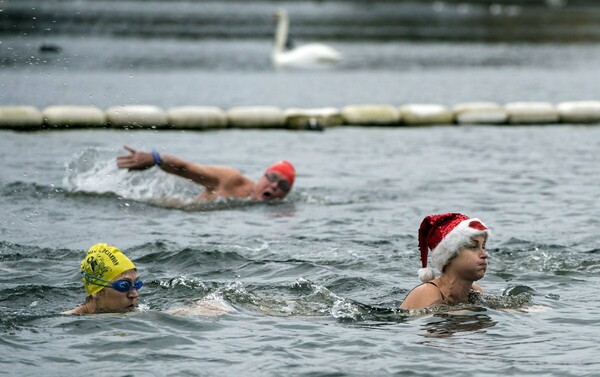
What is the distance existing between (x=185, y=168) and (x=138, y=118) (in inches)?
357

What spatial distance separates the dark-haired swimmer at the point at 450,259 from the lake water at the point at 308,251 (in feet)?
0.60

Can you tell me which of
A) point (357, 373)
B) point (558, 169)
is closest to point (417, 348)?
point (357, 373)

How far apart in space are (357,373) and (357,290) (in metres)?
2.67

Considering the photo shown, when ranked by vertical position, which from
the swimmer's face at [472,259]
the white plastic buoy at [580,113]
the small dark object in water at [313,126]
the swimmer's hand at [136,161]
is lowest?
the small dark object in water at [313,126]

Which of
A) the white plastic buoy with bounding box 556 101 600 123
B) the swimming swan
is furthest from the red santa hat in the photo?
the swimming swan

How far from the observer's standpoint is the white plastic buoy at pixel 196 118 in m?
24.7

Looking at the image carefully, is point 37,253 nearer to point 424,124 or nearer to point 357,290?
point 357,290

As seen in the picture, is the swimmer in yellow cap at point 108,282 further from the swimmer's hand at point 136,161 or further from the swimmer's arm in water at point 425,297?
the swimmer's hand at point 136,161

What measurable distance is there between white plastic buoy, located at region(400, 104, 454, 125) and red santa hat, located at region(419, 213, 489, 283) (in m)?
15.5

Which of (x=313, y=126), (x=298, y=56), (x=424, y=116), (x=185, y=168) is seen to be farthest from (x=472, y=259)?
(x=298, y=56)

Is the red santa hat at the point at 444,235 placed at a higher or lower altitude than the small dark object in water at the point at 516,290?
higher

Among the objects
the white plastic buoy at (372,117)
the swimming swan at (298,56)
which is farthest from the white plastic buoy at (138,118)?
the swimming swan at (298,56)

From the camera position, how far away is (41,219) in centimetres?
1510

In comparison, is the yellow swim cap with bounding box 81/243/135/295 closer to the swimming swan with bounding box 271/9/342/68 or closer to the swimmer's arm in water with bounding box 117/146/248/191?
the swimmer's arm in water with bounding box 117/146/248/191
